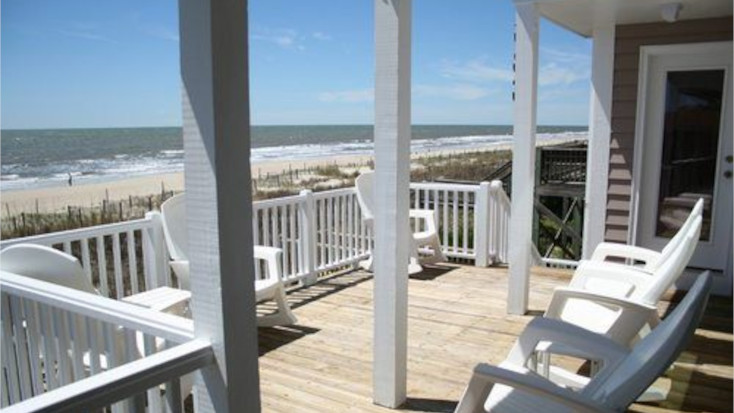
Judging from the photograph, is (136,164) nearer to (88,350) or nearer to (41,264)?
(41,264)

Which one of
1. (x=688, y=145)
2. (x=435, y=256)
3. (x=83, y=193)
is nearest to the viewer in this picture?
(x=688, y=145)

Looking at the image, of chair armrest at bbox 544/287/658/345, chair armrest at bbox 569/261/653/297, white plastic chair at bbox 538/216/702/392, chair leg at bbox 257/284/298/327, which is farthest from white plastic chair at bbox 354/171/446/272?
chair armrest at bbox 544/287/658/345

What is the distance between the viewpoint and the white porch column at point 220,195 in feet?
4.70

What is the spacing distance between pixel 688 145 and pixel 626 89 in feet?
2.45

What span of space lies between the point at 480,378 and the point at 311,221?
3.66 meters

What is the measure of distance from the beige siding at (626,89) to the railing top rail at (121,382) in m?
4.69

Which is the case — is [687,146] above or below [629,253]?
above

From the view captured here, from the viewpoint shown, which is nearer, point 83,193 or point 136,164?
point 83,193

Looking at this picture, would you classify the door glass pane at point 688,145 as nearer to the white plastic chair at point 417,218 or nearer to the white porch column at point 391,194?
the white plastic chair at point 417,218

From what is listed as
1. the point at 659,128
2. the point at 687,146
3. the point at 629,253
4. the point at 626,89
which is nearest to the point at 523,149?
the point at 629,253

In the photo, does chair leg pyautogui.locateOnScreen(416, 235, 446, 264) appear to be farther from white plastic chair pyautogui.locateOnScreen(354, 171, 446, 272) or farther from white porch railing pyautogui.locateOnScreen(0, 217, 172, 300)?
white porch railing pyautogui.locateOnScreen(0, 217, 172, 300)

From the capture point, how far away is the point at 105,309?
1933mm

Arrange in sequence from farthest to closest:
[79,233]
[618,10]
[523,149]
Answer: [618,10] → [523,149] → [79,233]

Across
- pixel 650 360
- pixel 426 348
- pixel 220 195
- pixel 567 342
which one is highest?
pixel 220 195
